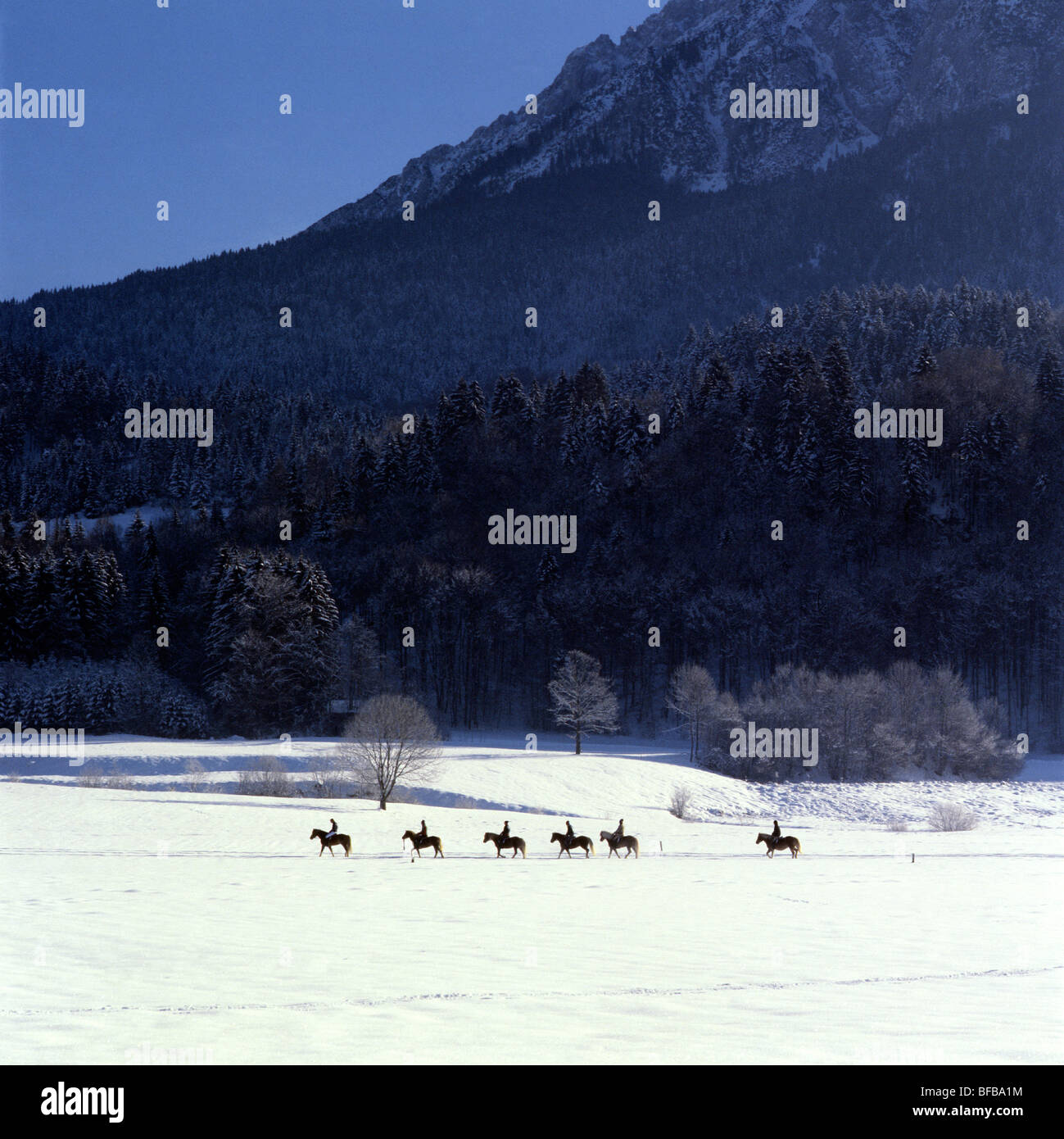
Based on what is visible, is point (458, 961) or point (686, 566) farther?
point (686, 566)

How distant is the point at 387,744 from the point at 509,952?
31.7 m

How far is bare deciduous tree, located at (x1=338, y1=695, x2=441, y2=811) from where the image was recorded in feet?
140

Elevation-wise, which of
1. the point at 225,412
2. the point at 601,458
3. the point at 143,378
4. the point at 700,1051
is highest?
the point at 143,378

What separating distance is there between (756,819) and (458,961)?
3999cm

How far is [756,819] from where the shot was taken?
4812 cm

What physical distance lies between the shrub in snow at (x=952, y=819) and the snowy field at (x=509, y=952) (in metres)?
14.1

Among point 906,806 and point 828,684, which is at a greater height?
point 828,684

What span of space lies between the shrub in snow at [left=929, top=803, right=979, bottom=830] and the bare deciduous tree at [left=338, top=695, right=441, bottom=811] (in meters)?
25.3

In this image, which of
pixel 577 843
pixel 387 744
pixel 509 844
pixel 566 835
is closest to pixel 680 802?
pixel 387 744

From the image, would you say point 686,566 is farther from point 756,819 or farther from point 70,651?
point 70,651

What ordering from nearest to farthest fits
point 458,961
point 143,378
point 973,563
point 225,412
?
point 458,961, point 973,563, point 225,412, point 143,378

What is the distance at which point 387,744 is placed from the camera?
4272 cm

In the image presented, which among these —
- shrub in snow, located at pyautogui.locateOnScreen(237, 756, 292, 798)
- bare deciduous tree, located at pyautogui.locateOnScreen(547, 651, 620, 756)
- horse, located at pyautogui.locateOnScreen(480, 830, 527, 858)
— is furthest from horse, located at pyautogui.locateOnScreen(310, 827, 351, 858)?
bare deciduous tree, located at pyautogui.locateOnScreen(547, 651, 620, 756)

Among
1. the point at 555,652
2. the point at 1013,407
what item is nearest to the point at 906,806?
the point at 555,652
